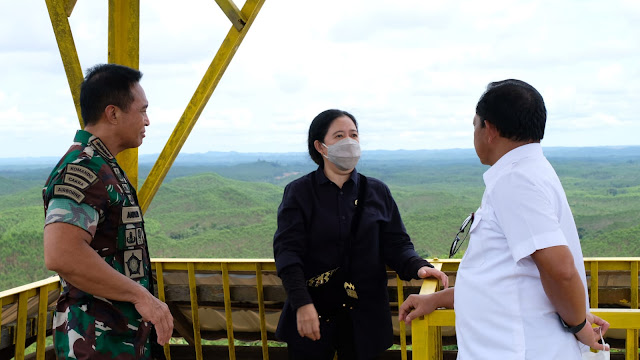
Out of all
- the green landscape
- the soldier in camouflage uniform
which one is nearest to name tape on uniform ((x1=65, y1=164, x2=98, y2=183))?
the soldier in camouflage uniform

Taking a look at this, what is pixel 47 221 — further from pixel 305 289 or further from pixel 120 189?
pixel 305 289

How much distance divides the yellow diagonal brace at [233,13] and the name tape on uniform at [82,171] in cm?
196

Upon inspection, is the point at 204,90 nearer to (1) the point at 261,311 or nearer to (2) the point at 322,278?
(1) the point at 261,311

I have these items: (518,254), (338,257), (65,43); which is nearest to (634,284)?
(338,257)

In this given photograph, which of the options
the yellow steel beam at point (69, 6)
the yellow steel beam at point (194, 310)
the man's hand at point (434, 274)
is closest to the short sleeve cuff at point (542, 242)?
the man's hand at point (434, 274)

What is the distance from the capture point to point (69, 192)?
177 centimetres

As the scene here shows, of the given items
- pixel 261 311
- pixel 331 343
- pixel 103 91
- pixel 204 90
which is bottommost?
pixel 261 311

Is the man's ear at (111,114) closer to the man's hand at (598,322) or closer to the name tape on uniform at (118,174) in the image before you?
the name tape on uniform at (118,174)

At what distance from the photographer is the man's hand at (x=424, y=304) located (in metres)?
1.77

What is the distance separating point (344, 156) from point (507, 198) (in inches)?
42.6

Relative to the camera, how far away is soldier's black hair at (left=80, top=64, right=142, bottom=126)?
1.92 m

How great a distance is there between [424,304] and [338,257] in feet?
2.02

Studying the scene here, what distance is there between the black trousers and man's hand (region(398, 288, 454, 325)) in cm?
60

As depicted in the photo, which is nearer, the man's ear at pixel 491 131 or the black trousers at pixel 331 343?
the man's ear at pixel 491 131
